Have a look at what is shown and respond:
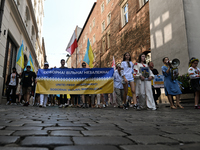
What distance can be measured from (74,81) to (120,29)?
12962 millimetres

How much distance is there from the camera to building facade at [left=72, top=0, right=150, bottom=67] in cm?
1458

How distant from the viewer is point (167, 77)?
7086 millimetres

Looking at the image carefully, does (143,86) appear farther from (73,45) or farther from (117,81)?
(73,45)

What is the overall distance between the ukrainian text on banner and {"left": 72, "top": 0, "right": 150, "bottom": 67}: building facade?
127 centimetres

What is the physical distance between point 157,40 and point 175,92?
594 centimetres

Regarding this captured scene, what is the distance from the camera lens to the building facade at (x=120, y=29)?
1458 cm

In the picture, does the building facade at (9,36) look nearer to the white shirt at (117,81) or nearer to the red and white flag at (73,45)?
the red and white flag at (73,45)

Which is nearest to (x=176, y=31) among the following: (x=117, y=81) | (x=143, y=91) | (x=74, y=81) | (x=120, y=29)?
(x=117, y=81)

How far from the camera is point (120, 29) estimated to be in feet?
65.8

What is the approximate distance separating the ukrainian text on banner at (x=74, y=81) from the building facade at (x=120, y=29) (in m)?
1.27

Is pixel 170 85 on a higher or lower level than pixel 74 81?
lower

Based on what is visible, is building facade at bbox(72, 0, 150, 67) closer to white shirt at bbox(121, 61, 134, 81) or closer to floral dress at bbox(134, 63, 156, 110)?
white shirt at bbox(121, 61, 134, 81)

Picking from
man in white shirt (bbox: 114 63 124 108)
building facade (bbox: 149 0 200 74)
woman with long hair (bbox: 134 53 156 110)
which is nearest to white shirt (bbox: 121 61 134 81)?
woman with long hair (bbox: 134 53 156 110)

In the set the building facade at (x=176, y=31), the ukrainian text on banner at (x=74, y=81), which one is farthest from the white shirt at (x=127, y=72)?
the building facade at (x=176, y=31)
